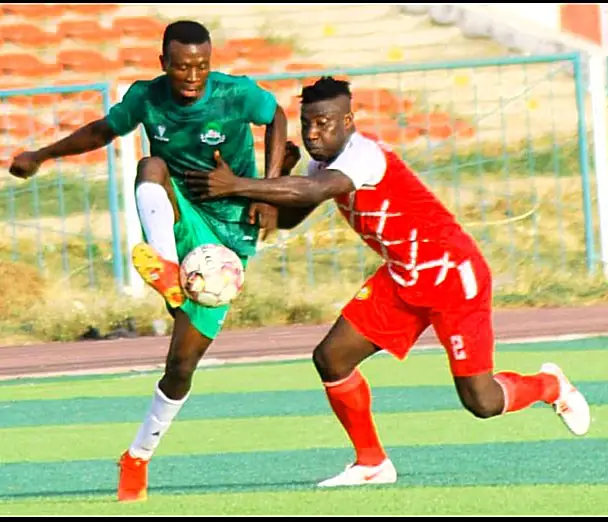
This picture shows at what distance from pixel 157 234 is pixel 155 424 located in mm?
879

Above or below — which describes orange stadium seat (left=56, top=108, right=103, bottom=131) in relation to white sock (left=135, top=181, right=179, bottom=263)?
below

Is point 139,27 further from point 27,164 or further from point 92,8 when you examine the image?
point 27,164

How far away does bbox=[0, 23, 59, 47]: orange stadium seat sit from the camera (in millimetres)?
21969

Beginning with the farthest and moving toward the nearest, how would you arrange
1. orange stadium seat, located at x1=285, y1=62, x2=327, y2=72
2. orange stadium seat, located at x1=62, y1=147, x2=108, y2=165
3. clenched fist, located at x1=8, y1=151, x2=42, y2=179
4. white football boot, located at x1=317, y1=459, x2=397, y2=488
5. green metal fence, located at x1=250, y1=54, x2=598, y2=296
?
orange stadium seat, located at x1=285, y1=62, x2=327, y2=72 → orange stadium seat, located at x1=62, y1=147, x2=108, y2=165 → green metal fence, located at x1=250, y1=54, x2=598, y2=296 → clenched fist, located at x1=8, y1=151, x2=42, y2=179 → white football boot, located at x1=317, y1=459, x2=397, y2=488

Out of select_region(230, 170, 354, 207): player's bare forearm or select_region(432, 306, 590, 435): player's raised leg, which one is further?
select_region(432, 306, 590, 435): player's raised leg

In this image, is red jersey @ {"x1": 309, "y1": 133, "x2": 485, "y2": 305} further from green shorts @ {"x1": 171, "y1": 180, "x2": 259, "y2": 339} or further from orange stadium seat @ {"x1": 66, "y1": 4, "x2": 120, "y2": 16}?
orange stadium seat @ {"x1": 66, "y1": 4, "x2": 120, "y2": 16}

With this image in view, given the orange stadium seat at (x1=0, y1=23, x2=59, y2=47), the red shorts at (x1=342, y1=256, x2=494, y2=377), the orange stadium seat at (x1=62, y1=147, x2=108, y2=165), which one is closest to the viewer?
the red shorts at (x1=342, y1=256, x2=494, y2=377)

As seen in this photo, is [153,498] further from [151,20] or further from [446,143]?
[151,20]

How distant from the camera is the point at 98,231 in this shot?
58.0ft

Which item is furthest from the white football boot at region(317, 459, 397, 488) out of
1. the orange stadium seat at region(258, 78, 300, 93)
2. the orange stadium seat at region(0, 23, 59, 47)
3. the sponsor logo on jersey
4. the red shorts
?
the orange stadium seat at region(0, 23, 59, 47)

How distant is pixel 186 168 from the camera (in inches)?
340

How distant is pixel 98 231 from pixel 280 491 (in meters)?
9.30

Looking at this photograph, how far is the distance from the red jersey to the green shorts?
44 cm

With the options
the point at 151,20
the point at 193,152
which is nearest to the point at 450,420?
the point at 193,152
